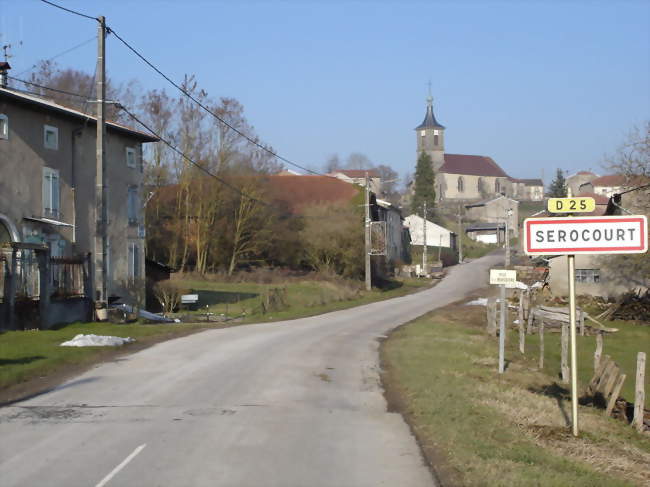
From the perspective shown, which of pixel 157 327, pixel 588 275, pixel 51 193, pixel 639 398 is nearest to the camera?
pixel 639 398

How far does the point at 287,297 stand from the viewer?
41125 millimetres

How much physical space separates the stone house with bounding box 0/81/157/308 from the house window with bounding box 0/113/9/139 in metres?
0.01

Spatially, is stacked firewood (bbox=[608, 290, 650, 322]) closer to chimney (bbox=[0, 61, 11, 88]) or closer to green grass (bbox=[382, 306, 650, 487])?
green grass (bbox=[382, 306, 650, 487])

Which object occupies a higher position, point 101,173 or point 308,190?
point 308,190

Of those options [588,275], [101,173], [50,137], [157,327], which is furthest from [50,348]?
[588,275]

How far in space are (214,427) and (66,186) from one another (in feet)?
76.9

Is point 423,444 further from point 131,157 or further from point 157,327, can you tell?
point 131,157

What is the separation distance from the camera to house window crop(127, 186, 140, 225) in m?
37.5

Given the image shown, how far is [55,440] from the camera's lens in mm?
9703

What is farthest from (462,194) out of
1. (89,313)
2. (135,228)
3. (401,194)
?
(89,313)

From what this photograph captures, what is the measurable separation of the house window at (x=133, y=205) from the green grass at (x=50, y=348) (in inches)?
494

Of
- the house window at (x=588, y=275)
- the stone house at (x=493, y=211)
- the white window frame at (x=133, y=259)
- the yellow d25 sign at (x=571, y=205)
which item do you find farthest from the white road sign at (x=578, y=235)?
the stone house at (x=493, y=211)

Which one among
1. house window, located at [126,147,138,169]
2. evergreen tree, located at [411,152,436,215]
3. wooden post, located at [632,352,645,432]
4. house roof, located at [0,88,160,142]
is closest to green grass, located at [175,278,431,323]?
house window, located at [126,147,138,169]

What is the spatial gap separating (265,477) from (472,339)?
18.9m
